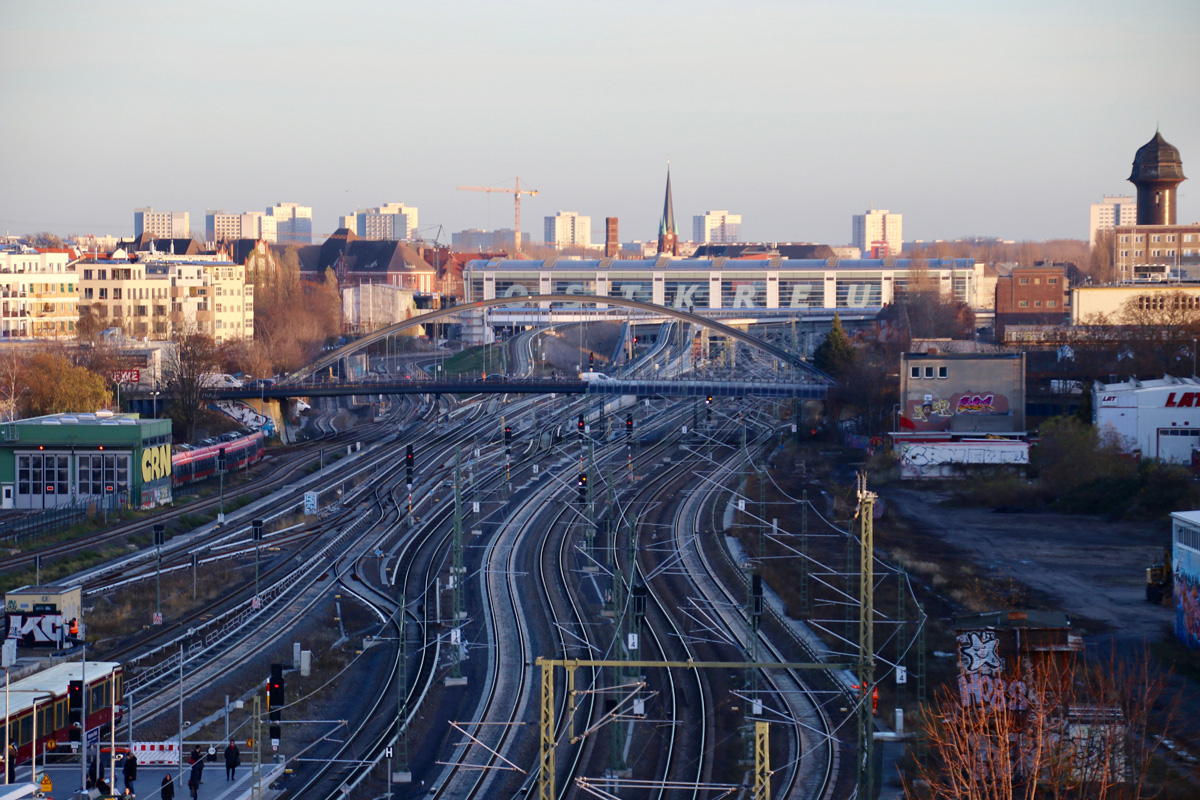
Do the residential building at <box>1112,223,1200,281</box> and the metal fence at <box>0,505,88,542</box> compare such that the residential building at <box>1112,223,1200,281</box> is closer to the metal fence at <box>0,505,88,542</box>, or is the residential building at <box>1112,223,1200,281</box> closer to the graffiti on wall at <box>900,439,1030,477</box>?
the graffiti on wall at <box>900,439,1030,477</box>

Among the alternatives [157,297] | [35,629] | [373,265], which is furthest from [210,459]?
[373,265]

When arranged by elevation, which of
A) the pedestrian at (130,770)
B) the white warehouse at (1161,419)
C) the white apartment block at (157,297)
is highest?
the white apartment block at (157,297)

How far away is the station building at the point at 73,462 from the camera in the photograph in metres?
40.9

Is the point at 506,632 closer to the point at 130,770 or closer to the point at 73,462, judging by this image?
the point at 130,770

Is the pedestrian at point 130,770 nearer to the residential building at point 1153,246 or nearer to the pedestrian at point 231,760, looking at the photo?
the pedestrian at point 231,760

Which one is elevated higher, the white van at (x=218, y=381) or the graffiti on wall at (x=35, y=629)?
the white van at (x=218, y=381)

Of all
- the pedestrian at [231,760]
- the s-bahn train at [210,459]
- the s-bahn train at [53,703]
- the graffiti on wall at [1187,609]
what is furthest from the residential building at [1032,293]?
the pedestrian at [231,760]

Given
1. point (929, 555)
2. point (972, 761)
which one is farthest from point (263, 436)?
point (972, 761)

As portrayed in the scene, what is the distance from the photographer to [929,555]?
33.7 meters

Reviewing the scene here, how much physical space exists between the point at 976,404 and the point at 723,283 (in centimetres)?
6456

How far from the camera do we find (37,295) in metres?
81.4

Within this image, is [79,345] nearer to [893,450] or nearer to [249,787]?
[893,450]

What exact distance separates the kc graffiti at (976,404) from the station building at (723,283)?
62461 mm

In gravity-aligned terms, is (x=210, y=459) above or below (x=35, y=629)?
above
